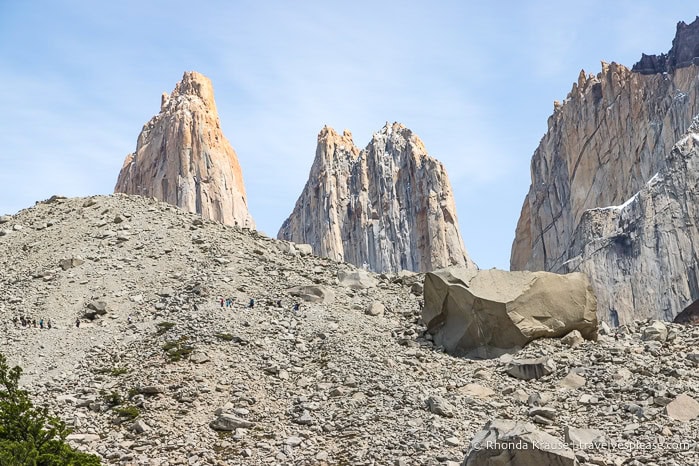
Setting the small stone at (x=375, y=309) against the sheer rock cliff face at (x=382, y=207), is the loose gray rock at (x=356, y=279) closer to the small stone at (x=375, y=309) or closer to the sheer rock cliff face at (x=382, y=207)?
the small stone at (x=375, y=309)

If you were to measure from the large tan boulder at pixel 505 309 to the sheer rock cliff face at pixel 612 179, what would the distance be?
229 ft

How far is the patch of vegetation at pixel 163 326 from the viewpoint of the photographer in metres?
39.2

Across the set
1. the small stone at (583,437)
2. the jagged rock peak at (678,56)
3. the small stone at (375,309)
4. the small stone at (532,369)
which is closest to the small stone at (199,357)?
the small stone at (375,309)

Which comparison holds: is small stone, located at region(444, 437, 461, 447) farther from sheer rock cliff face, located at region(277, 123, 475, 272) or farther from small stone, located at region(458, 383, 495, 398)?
sheer rock cliff face, located at region(277, 123, 475, 272)

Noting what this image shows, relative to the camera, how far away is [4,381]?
28.8m

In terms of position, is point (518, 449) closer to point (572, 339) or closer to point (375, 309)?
point (572, 339)

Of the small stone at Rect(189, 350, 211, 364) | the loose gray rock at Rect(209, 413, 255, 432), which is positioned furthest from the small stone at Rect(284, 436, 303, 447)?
the small stone at Rect(189, 350, 211, 364)

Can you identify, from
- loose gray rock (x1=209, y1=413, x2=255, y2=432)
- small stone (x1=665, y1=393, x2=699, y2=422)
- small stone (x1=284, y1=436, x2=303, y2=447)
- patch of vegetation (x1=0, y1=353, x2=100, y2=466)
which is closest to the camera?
patch of vegetation (x1=0, y1=353, x2=100, y2=466)

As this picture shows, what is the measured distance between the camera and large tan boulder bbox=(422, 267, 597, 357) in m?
39.1

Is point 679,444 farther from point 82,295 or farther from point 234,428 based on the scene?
point 82,295

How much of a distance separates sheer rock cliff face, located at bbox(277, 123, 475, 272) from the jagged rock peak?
43384 millimetres

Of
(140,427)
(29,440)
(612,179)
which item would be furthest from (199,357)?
(612,179)

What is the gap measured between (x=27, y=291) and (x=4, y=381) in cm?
1648

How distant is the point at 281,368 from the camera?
36.2 metres
